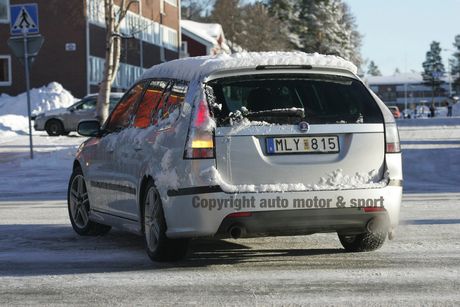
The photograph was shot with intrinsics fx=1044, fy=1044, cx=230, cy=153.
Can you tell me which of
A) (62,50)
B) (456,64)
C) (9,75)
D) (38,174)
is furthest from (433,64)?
(38,174)

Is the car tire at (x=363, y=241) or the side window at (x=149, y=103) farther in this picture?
the side window at (x=149, y=103)

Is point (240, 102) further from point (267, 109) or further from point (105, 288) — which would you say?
point (105, 288)

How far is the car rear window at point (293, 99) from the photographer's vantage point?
7816mm

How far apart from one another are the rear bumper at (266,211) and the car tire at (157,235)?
18 centimetres

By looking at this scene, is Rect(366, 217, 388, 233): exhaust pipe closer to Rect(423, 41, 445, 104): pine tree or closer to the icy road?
the icy road

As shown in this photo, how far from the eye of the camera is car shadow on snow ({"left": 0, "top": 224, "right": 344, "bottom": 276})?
806cm

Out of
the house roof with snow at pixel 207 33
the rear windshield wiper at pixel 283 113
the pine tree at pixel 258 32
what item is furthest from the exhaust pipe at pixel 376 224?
the house roof with snow at pixel 207 33

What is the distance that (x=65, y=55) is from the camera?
5234 centimetres

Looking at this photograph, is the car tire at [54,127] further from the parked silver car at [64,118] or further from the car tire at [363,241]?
the car tire at [363,241]

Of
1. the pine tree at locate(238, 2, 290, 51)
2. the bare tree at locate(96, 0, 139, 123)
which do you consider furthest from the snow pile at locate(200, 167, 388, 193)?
the pine tree at locate(238, 2, 290, 51)

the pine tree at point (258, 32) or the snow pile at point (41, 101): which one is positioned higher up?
the pine tree at point (258, 32)

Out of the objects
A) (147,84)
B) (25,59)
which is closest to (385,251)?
(147,84)

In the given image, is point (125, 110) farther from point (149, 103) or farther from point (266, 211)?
point (266, 211)

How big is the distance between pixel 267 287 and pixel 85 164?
3.75 m
